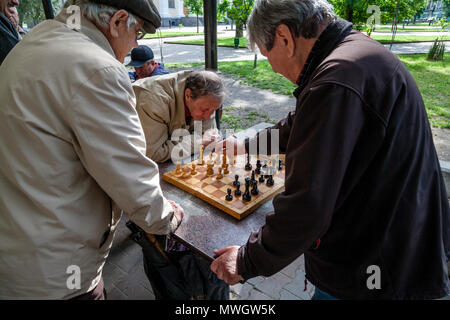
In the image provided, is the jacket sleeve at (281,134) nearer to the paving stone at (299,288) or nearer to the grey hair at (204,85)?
the grey hair at (204,85)

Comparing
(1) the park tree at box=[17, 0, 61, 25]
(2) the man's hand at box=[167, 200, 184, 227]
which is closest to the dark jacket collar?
(2) the man's hand at box=[167, 200, 184, 227]

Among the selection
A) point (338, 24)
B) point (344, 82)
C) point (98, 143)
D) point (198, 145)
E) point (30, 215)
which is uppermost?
point (338, 24)

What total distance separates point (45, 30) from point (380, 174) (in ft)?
4.66

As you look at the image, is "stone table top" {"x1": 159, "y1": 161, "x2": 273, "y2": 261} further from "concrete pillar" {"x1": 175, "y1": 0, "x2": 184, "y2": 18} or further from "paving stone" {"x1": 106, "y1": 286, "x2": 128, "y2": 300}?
"concrete pillar" {"x1": 175, "y1": 0, "x2": 184, "y2": 18}

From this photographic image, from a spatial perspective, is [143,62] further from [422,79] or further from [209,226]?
[422,79]

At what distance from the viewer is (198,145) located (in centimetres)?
237

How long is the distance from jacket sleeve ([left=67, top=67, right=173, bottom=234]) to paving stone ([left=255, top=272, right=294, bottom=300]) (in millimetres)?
1725

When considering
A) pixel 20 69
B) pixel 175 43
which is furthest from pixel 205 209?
pixel 175 43

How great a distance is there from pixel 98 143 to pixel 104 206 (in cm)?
35

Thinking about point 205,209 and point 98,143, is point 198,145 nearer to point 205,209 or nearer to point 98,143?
point 205,209

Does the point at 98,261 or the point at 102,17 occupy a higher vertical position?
the point at 102,17

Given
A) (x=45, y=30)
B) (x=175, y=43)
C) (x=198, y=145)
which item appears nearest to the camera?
(x=45, y=30)

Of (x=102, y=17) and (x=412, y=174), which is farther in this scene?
(x=102, y=17)
